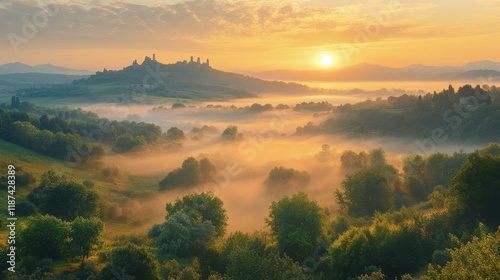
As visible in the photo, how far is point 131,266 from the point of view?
41625 mm

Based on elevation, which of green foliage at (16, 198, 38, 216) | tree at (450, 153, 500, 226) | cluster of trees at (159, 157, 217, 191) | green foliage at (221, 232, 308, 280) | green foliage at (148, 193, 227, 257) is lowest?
cluster of trees at (159, 157, 217, 191)

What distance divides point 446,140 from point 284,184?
319 ft

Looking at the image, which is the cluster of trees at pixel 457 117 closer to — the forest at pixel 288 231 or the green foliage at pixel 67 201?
the forest at pixel 288 231

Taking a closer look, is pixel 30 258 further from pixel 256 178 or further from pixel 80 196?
pixel 256 178

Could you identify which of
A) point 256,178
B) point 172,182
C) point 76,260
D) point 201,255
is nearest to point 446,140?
point 256,178

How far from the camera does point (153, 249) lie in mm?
58906

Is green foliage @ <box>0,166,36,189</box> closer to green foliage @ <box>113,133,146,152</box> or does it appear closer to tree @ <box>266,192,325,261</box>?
tree @ <box>266,192,325,261</box>

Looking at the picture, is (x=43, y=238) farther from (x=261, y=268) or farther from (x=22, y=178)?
(x=22, y=178)

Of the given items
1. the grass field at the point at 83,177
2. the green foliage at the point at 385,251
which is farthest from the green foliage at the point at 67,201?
the green foliage at the point at 385,251

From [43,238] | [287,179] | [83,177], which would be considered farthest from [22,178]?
[287,179]

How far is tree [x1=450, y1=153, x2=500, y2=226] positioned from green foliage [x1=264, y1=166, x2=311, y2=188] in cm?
6553

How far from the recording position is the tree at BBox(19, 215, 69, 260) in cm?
4875

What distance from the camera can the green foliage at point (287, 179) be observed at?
113312 millimetres

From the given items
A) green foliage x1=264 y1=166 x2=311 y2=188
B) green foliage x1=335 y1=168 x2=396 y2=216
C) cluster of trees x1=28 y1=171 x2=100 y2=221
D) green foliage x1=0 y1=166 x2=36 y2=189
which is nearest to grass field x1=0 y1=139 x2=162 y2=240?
green foliage x1=0 y1=166 x2=36 y2=189
